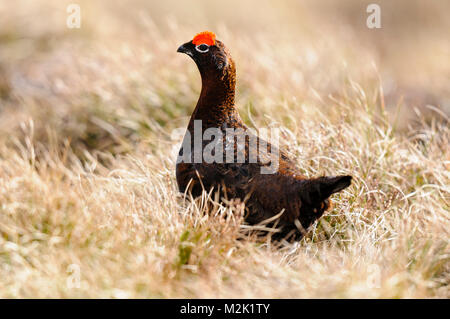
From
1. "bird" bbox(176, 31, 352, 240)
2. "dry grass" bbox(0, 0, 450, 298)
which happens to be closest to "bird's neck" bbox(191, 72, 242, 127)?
"bird" bbox(176, 31, 352, 240)

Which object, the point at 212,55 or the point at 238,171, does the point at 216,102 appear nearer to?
the point at 212,55

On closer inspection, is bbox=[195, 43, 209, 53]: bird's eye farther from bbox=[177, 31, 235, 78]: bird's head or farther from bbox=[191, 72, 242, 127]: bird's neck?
bbox=[191, 72, 242, 127]: bird's neck

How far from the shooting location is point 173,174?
165 inches

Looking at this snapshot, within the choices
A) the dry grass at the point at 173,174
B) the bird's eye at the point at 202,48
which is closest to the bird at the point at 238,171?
the bird's eye at the point at 202,48

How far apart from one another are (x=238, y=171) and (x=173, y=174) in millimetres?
922

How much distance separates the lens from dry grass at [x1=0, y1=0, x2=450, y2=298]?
2963mm

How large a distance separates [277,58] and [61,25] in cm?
318

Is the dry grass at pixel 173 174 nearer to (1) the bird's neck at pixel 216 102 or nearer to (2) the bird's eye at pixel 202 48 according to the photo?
(1) the bird's neck at pixel 216 102

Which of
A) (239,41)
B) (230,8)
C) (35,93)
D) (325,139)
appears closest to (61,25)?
Answer: (35,93)

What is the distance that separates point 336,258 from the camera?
3.36 metres

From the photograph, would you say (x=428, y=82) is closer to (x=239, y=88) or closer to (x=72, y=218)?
(x=239, y=88)

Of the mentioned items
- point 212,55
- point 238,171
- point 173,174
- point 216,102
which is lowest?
point 173,174

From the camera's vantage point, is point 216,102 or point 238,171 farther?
point 216,102

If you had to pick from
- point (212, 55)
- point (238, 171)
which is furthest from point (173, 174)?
point (212, 55)
